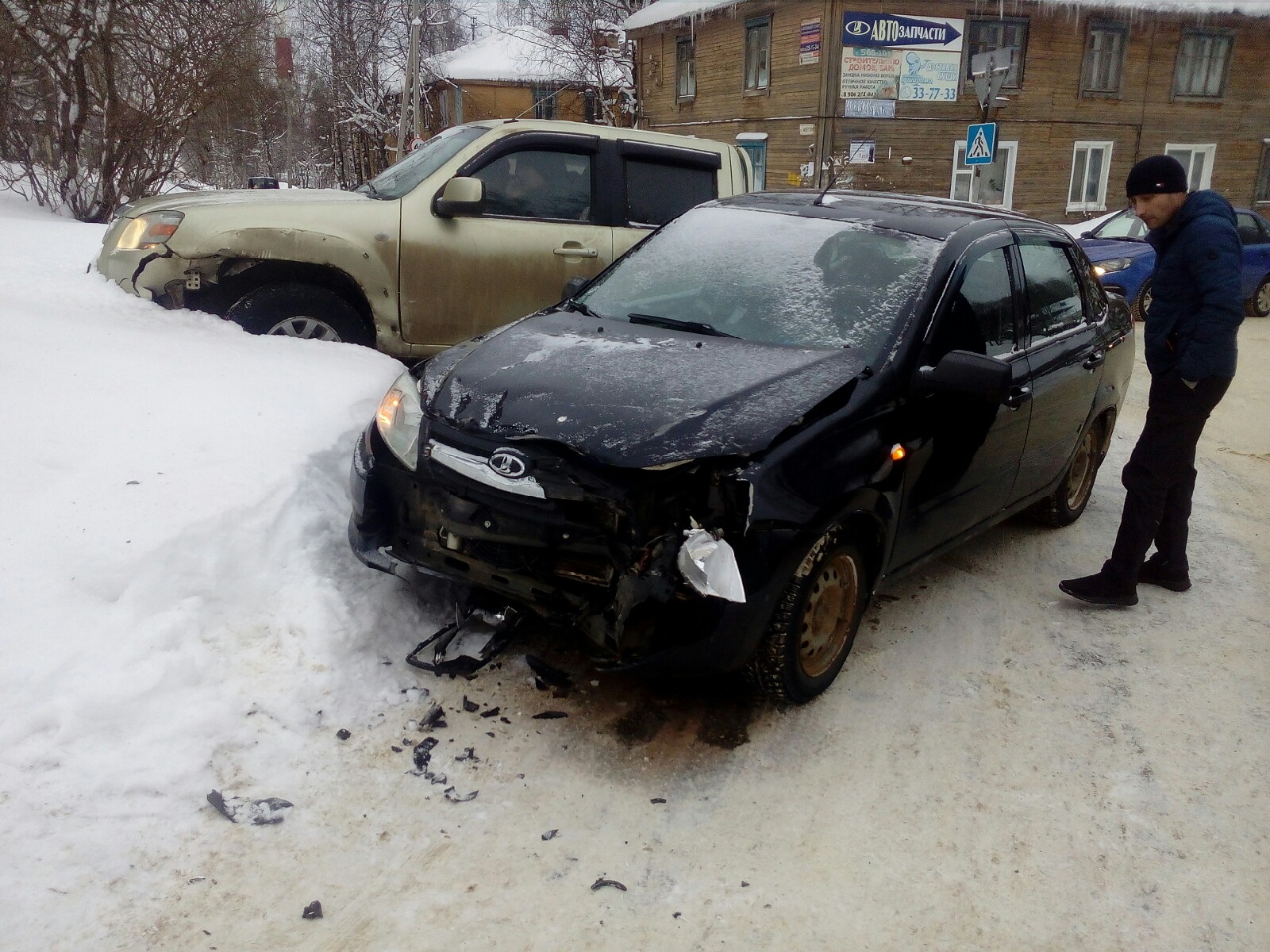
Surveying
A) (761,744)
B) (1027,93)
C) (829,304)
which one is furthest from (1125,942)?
(1027,93)

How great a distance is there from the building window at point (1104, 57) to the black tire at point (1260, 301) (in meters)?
15.7

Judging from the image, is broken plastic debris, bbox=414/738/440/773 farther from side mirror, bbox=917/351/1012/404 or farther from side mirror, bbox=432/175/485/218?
side mirror, bbox=432/175/485/218

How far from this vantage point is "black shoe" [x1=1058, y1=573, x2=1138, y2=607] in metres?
4.59

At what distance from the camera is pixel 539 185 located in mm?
6457

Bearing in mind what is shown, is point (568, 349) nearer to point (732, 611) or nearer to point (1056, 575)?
point (732, 611)

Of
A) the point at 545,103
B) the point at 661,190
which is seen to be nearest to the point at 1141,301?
the point at 661,190

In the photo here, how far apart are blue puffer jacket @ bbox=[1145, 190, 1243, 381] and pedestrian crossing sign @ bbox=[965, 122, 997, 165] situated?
1018cm

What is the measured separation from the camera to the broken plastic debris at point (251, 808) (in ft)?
9.26

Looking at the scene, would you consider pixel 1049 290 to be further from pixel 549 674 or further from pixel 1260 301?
pixel 1260 301

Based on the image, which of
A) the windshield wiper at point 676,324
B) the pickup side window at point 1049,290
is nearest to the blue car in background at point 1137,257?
the pickup side window at point 1049,290

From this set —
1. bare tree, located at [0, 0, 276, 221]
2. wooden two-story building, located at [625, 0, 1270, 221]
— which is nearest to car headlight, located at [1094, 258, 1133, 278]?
bare tree, located at [0, 0, 276, 221]

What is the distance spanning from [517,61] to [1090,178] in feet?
83.9

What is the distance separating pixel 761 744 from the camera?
3.38 metres

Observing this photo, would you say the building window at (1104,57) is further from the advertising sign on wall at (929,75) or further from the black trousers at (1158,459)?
the black trousers at (1158,459)
